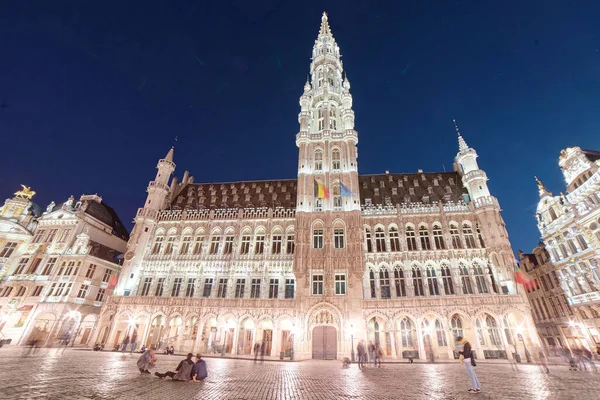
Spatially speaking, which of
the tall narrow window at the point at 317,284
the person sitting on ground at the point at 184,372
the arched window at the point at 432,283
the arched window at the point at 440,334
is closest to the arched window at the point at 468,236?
the arched window at the point at 432,283

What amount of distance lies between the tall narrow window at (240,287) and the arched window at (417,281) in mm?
20644

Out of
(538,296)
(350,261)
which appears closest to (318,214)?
(350,261)

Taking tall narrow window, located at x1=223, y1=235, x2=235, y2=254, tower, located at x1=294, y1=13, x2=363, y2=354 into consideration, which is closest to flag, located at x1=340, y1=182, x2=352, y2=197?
tower, located at x1=294, y1=13, x2=363, y2=354

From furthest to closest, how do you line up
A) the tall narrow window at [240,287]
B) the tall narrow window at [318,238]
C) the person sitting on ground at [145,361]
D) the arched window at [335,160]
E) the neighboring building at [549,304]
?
the arched window at [335,160] < the neighboring building at [549,304] < the tall narrow window at [240,287] < the tall narrow window at [318,238] < the person sitting on ground at [145,361]

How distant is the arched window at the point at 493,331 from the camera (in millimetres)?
27797

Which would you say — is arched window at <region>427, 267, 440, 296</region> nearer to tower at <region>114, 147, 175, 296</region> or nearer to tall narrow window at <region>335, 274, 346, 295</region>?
tall narrow window at <region>335, 274, 346, 295</region>

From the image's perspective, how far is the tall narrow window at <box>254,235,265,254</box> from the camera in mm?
36141

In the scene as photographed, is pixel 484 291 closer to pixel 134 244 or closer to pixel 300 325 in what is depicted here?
pixel 300 325

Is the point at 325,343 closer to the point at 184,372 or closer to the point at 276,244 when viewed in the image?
the point at 276,244

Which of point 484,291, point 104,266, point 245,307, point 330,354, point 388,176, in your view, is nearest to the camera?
point 330,354

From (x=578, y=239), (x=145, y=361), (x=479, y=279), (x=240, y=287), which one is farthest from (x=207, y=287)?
(x=578, y=239)

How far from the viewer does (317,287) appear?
1230 inches

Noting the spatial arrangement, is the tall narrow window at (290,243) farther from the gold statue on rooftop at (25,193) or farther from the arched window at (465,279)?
the gold statue on rooftop at (25,193)

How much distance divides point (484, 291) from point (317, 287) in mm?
18644
